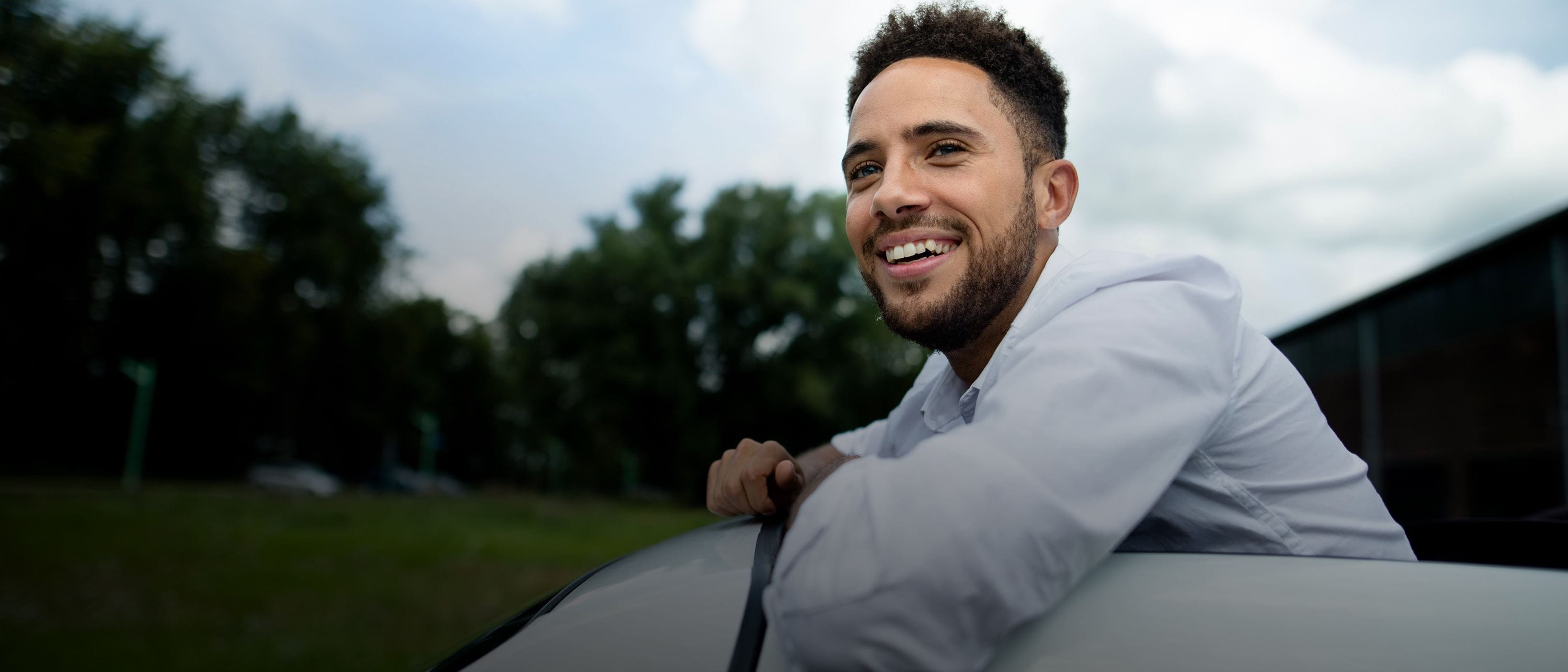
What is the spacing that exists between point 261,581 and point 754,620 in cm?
941

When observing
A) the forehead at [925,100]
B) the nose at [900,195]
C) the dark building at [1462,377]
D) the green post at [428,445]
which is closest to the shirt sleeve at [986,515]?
the nose at [900,195]

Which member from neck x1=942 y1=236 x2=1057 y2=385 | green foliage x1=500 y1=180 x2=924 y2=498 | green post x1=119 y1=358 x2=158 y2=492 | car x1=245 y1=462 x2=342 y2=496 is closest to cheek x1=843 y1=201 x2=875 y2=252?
neck x1=942 y1=236 x2=1057 y2=385

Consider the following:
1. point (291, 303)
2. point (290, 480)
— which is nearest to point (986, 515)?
point (291, 303)

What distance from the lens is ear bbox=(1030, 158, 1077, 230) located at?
1.77m

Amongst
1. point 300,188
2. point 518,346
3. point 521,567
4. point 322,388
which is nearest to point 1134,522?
point 521,567

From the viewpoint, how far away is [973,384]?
1.67 metres

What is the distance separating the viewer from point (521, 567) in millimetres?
11180

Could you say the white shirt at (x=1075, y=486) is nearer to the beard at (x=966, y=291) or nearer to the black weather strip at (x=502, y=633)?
the beard at (x=966, y=291)

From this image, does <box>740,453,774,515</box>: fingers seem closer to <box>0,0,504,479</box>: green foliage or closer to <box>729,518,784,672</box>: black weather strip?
<box>729,518,784,672</box>: black weather strip

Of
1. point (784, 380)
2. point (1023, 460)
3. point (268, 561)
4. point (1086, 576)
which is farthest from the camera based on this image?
point (784, 380)

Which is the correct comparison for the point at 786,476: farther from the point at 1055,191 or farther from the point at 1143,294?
the point at 1055,191

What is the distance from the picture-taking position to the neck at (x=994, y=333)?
5.51 feet

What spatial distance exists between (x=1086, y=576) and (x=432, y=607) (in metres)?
7.74

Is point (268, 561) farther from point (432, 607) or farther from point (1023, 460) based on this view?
point (1023, 460)
